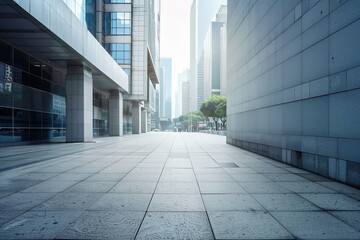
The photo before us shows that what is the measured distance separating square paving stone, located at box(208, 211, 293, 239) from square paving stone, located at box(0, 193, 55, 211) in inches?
155

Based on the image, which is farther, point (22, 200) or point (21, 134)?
point (21, 134)

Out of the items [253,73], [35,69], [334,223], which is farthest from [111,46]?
[334,223]

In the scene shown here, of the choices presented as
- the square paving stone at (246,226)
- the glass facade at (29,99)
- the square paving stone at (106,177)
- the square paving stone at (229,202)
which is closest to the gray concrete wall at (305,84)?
the square paving stone at (229,202)

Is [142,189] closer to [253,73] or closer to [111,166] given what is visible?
[111,166]

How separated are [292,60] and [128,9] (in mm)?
39590

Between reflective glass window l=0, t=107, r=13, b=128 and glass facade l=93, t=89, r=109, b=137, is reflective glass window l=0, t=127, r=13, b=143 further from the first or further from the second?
glass facade l=93, t=89, r=109, b=137

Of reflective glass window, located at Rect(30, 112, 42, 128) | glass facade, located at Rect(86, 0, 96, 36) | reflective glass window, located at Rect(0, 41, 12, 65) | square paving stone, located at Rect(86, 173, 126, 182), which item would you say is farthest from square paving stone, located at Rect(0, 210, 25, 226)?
glass facade, located at Rect(86, 0, 96, 36)

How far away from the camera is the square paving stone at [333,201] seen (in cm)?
445

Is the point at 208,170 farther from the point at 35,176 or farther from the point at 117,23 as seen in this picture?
the point at 117,23

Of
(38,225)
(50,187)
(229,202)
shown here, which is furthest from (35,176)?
(229,202)

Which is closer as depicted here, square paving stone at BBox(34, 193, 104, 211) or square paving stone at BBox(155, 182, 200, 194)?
square paving stone at BBox(34, 193, 104, 211)

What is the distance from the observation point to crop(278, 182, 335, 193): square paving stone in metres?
5.52

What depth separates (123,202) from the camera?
4676mm

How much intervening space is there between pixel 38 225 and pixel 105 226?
120 cm
